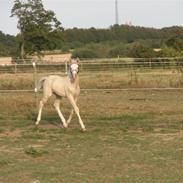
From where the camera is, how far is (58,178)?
755cm

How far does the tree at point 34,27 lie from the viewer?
5856 cm

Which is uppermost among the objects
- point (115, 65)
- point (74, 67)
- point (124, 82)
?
point (74, 67)

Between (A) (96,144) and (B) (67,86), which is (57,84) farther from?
(A) (96,144)

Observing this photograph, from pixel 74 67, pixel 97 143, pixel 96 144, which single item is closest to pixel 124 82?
pixel 74 67

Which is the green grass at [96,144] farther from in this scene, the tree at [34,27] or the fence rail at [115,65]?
the tree at [34,27]

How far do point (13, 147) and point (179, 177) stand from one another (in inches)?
155

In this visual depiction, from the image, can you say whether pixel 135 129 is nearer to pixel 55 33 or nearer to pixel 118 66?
pixel 118 66

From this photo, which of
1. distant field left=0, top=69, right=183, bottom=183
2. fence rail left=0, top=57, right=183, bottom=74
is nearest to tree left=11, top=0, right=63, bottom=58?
fence rail left=0, top=57, right=183, bottom=74

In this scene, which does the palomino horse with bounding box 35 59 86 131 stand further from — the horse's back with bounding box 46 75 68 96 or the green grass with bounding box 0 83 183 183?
the green grass with bounding box 0 83 183 183

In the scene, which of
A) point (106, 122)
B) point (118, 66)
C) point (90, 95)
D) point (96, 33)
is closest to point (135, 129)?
point (106, 122)

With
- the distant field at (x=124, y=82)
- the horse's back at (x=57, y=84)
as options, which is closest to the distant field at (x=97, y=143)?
the horse's back at (x=57, y=84)

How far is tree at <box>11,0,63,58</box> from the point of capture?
2306 inches

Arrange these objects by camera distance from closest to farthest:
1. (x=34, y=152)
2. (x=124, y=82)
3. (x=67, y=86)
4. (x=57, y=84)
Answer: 1. (x=34, y=152)
2. (x=67, y=86)
3. (x=57, y=84)
4. (x=124, y=82)

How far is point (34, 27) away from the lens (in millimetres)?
59094
